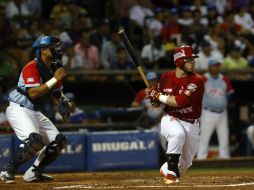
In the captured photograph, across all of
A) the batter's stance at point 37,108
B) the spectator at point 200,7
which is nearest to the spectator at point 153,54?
the spectator at point 200,7

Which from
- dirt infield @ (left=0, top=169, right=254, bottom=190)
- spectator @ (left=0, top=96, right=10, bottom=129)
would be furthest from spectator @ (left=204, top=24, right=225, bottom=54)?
dirt infield @ (left=0, top=169, right=254, bottom=190)

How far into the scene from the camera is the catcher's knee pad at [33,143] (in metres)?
9.49

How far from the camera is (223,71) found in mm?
16125

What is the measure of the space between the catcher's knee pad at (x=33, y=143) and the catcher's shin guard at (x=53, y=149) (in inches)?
13.9

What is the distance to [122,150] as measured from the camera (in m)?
13.7

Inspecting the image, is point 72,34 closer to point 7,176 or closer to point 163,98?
point 7,176

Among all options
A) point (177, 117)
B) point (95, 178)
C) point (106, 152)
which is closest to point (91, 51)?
point (106, 152)

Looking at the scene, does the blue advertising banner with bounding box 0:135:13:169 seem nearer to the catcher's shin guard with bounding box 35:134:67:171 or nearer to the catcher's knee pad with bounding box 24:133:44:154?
the catcher's shin guard with bounding box 35:134:67:171

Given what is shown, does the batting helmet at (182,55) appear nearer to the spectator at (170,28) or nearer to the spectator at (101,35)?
the spectator at (101,35)

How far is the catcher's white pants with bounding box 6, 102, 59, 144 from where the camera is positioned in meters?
9.73

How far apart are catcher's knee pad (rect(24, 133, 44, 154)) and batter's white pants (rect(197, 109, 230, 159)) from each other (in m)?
5.97

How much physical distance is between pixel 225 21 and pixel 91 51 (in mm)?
3762

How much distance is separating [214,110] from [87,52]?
274cm

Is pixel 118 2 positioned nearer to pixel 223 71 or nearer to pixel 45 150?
pixel 223 71
